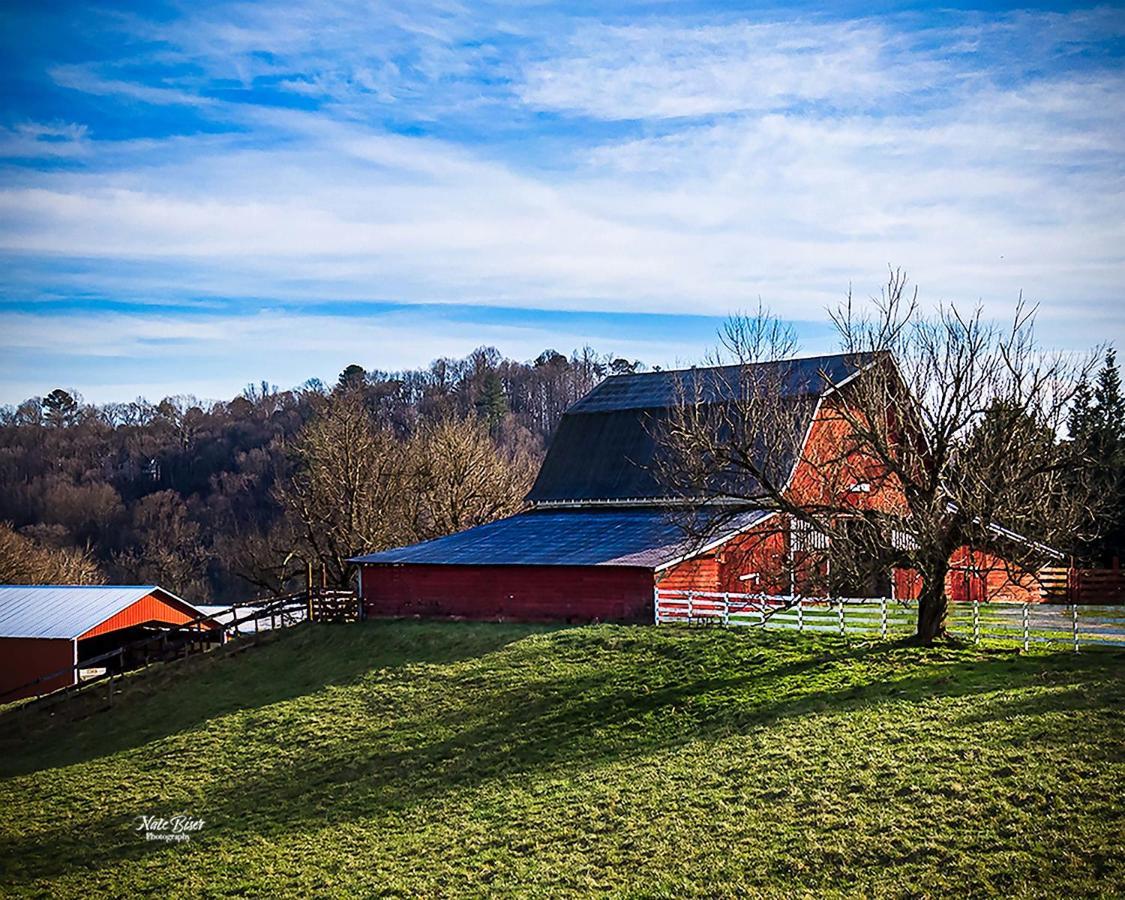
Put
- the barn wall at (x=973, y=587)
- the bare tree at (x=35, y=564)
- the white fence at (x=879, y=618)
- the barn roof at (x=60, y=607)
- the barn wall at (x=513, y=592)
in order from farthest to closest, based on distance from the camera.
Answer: the bare tree at (x=35, y=564), the barn roof at (x=60, y=607), the barn wall at (x=973, y=587), the barn wall at (x=513, y=592), the white fence at (x=879, y=618)

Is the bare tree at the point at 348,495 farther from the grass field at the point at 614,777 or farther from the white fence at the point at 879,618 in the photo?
the white fence at the point at 879,618

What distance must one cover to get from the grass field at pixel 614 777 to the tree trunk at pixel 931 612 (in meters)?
0.64

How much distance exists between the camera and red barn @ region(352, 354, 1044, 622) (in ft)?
84.5

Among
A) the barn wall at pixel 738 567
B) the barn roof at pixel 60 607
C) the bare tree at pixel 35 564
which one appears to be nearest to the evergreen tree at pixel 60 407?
the bare tree at pixel 35 564

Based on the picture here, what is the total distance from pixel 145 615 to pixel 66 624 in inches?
105

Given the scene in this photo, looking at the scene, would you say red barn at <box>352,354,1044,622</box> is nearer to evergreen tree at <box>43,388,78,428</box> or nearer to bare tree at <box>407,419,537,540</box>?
bare tree at <box>407,419,537,540</box>

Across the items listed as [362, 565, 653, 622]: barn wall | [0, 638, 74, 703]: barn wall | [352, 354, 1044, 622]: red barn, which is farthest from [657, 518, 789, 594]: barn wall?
[0, 638, 74, 703]: barn wall

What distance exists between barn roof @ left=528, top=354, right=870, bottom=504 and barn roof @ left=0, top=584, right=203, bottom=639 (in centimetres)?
1416

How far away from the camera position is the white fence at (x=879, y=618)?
20547 mm

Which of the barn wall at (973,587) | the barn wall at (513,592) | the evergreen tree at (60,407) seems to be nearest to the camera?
the barn wall at (513,592)

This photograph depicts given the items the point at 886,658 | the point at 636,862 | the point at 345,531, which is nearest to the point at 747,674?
the point at 886,658

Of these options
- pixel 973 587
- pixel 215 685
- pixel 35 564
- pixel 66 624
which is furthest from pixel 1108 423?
pixel 35 564

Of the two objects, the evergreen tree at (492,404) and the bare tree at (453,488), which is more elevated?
the evergreen tree at (492,404)

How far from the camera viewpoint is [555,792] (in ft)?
51.9
